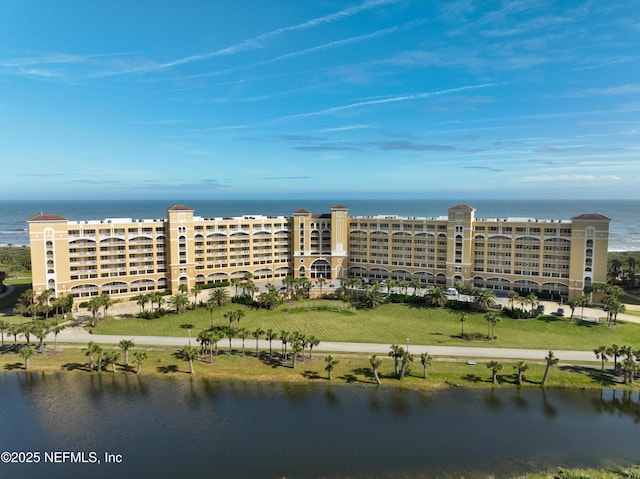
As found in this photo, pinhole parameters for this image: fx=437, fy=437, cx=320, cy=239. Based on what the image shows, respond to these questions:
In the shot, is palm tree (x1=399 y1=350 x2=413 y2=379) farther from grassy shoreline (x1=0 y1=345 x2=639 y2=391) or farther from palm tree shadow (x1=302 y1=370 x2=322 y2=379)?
palm tree shadow (x1=302 y1=370 x2=322 y2=379)

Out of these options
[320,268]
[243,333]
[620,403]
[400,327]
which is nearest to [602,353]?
[620,403]

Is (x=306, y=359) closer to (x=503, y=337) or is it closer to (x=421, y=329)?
(x=421, y=329)

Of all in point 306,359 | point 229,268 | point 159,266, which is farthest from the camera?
point 229,268

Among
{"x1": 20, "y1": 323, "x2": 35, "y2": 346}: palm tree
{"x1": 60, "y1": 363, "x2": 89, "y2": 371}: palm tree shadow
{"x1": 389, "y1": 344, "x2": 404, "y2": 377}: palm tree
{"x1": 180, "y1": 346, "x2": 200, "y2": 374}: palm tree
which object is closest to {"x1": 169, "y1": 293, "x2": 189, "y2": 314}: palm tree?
{"x1": 60, "y1": 363, "x2": 89, "y2": 371}: palm tree shadow

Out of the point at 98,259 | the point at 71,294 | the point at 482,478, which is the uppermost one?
the point at 98,259

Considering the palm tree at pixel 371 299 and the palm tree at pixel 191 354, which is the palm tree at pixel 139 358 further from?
the palm tree at pixel 371 299

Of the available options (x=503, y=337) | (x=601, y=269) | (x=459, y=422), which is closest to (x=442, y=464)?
(x=459, y=422)
